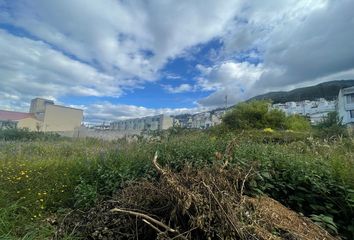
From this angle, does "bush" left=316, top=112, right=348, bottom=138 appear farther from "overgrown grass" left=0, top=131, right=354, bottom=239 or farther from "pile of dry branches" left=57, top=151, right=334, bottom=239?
"pile of dry branches" left=57, top=151, right=334, bottom=239

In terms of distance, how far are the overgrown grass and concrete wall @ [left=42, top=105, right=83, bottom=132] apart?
4140 centimetres

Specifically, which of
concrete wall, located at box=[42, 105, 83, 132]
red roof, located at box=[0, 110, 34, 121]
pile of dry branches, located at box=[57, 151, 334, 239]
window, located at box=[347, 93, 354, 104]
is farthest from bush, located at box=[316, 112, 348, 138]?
red roof, located at box=[0, 110, 34, 121]

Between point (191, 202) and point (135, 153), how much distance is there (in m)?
2.16

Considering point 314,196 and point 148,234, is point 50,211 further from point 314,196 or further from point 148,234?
point 314,196

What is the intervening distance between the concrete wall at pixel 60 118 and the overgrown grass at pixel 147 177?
41398 mm

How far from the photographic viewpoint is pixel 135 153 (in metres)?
4.07

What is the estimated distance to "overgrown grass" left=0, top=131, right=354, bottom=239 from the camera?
270 cm

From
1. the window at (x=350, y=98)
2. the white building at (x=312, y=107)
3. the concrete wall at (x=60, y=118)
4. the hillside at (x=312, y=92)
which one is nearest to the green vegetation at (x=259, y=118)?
the window at (x=350, y=98)

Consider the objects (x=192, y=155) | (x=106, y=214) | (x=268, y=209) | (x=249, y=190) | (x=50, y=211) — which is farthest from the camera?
(x=192, y=155)

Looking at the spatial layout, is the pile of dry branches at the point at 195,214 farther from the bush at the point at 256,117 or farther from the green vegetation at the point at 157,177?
the bush at the point at 256,117

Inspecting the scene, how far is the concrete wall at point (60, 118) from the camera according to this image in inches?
1724

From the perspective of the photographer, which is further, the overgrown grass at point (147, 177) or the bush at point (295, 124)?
the bush at point (295, 124)

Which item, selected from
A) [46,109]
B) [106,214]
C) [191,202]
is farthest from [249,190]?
[46,109]

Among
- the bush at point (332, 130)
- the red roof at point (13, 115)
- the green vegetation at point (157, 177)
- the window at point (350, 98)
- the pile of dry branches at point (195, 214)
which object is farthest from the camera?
the window at point (350, 98)
